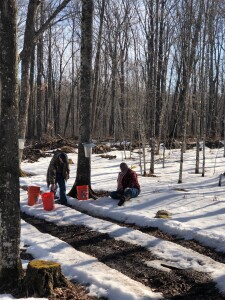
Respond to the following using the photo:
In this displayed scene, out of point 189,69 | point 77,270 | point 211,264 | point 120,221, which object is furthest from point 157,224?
point 189,69

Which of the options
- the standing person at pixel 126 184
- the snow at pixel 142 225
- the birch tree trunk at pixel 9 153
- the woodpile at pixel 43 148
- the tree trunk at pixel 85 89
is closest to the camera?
the birch tree trunk at pixel 9 153

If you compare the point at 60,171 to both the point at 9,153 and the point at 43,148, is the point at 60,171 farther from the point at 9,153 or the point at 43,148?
the point at 43,148

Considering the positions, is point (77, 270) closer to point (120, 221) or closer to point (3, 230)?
point (3, 230)

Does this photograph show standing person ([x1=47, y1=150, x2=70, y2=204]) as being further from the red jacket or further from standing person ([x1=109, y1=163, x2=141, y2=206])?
the red jacket

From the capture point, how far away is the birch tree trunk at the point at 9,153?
4820 millimetres

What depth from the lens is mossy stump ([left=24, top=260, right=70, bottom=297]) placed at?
4.70 m

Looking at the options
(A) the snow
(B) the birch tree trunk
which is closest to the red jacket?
(A) the snow

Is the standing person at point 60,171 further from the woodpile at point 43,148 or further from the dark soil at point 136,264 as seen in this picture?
the woodpile at point 43,148

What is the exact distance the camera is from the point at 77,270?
18.1 feet

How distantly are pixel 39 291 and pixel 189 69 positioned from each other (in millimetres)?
9631

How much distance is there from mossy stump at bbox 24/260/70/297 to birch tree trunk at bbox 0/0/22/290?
37 centimetres

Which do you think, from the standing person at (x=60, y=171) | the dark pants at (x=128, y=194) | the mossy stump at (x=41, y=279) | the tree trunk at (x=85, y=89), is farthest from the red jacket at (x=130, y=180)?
the mossy stump at (x=41, y=279)

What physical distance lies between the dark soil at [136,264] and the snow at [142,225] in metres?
0.15

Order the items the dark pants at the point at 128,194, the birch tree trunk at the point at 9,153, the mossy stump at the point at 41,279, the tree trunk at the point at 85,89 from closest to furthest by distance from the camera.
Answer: the mossy stump at the point at 41,279
the birch tree trunk at the point at 9,153
the dark pants at the point at 128,194
the tree trunk at the point at 85,89
